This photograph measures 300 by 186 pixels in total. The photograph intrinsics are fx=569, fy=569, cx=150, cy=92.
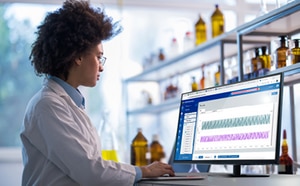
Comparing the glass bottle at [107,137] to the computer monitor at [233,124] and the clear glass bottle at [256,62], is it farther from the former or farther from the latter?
the computer monitor at [233,124]

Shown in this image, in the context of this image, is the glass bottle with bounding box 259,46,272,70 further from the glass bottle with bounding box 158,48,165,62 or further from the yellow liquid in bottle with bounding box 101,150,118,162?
the glass bottle with bounding box 158,48,165,62

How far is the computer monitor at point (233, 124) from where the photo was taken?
5.74ft

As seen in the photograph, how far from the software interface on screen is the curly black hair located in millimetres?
436

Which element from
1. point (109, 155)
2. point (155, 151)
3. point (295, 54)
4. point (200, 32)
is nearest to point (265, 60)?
point (295, 54)

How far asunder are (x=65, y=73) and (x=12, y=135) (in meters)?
2.39

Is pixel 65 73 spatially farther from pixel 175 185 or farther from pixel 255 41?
pixel 255 41

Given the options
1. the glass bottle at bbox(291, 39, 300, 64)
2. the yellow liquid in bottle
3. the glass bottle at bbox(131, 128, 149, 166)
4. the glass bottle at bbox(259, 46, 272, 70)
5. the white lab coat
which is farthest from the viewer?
the yellow liquid in bottle

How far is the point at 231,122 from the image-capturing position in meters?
1.90

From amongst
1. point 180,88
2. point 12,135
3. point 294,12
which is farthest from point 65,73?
point 12,135

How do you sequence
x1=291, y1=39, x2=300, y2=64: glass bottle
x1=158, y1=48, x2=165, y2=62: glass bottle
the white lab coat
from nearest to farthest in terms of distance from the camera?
the white lab coat < x1=291, y1=39, x2=300, y2=64: glass bottle < x1=158, y1=48, x2=165, y2=62: glass bottle

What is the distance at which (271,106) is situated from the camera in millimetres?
1761

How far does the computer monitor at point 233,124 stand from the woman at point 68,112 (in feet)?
0.66

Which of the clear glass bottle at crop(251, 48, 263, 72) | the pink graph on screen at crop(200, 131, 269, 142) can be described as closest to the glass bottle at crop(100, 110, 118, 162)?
the clear glass bottle at crop(251, 48, 263, 72)

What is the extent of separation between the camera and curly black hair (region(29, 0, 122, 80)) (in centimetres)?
190
